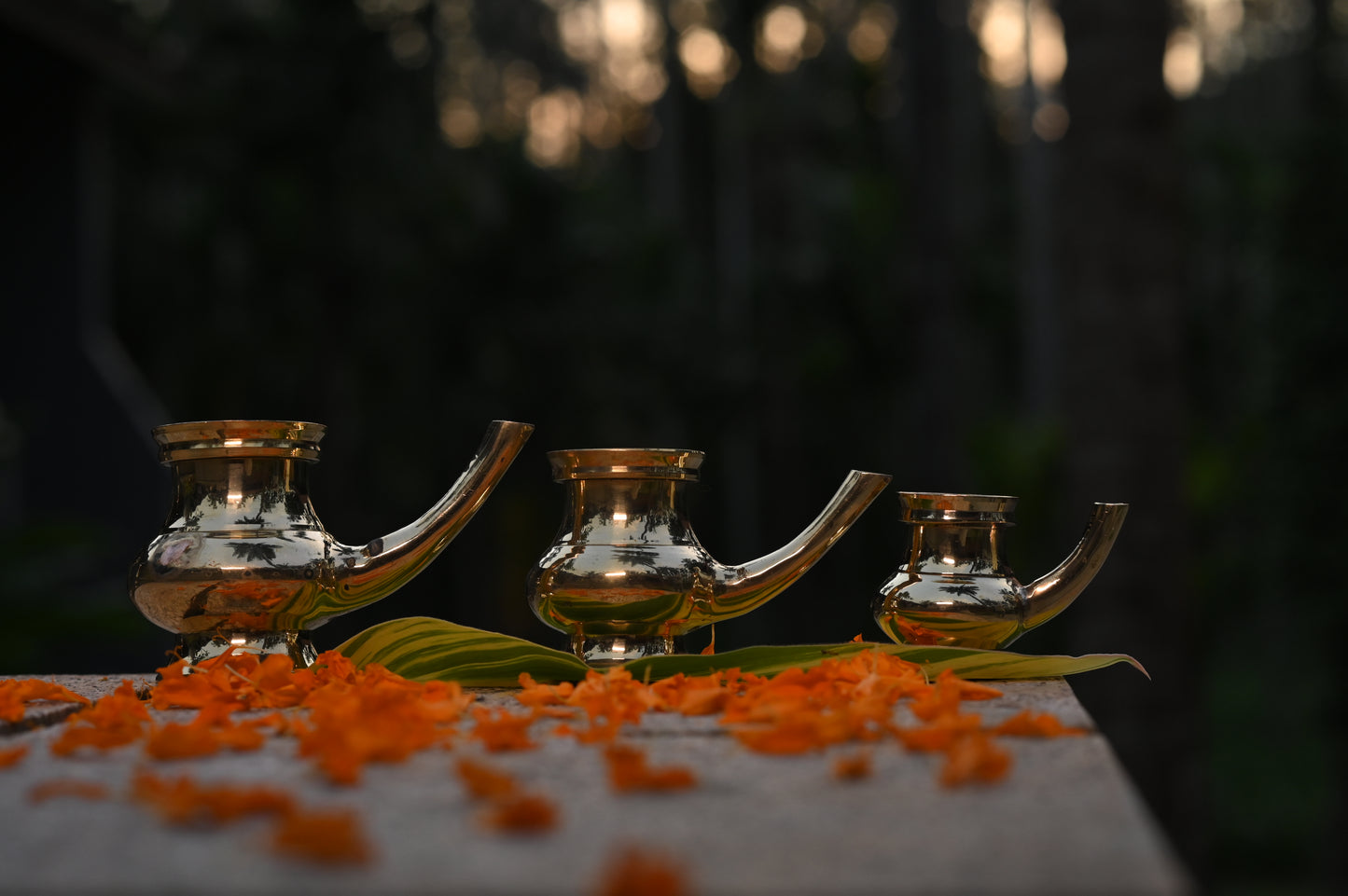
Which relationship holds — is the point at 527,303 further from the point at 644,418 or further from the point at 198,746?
the point at 198,746

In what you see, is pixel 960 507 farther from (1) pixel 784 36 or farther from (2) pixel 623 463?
(1) pixel 784 36

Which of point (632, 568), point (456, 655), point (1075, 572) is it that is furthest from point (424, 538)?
point (1075, 572)

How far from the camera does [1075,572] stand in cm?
184

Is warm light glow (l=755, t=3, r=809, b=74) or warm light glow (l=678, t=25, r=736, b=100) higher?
warm light glow (l=678, t=25, r=736, b=100)

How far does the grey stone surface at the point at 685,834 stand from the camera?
0.66 m

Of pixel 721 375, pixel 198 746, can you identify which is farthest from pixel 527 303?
pixel 198 746

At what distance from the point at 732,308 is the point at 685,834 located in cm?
1414

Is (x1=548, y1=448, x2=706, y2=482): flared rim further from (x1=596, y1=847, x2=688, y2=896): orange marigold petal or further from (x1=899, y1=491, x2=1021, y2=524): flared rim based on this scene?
(x1=596, y1=847, x2=688, y2=896): orange marigold petal

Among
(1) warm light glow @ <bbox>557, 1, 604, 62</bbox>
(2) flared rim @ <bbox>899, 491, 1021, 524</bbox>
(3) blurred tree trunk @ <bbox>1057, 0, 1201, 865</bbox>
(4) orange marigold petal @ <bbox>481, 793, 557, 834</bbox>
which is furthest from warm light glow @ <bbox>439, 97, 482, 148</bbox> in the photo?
(4) orange marigold petal @ <bbox>481, 793, 557, 834</bbox>

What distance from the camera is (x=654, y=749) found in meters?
1.08

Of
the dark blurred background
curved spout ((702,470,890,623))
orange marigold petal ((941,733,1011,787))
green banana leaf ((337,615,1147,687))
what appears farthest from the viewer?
the dark blurred background

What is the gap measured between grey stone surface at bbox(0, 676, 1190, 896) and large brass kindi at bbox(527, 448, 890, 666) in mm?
630

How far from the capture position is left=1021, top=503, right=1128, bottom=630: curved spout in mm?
1816

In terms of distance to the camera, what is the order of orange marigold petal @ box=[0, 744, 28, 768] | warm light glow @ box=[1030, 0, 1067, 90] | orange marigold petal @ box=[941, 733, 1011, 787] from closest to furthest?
orange marigold petal @ box=[941, 733, 1011, 787], orange marigold petal @ box=[0, 744, 28, 768], warm light glow @ box=[1030, 0, 1067, 90]
